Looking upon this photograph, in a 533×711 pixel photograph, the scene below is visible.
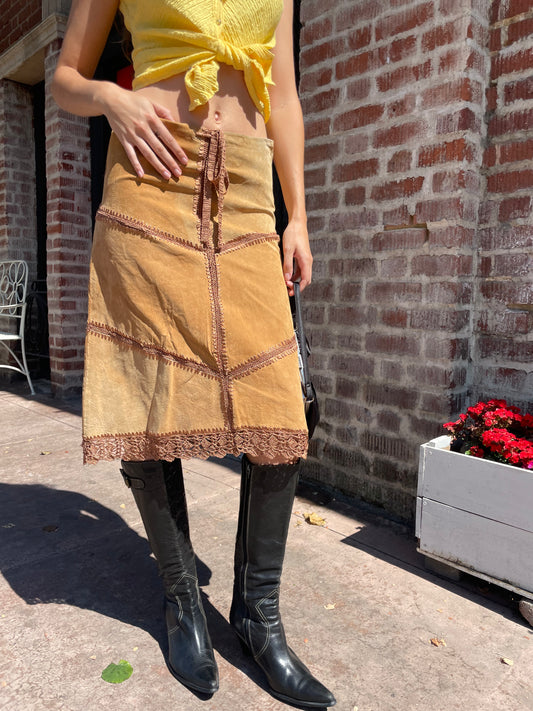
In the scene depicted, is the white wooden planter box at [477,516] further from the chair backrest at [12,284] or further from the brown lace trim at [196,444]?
the chair backrest at [12,284]

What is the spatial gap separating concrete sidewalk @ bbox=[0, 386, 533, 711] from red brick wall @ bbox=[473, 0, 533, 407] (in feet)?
2.98

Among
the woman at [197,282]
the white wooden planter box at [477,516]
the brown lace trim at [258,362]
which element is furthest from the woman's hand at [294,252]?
the white wooden planter box at [477,516]

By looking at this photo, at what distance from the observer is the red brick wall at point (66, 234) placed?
16.9 feet

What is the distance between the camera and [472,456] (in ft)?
7.04

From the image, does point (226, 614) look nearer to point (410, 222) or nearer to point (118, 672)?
point (118, 672)

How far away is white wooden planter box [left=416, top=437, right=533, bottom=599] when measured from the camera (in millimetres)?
1973

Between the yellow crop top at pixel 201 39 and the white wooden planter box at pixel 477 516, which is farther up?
the yellow crop top at pixel 201 39

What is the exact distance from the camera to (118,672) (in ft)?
5.41

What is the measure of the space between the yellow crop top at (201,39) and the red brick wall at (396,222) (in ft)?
3.74

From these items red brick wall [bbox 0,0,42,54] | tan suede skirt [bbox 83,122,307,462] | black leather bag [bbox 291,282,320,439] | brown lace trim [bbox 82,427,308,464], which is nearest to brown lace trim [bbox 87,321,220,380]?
tan suede skirt [bbox 83,122,307,462]

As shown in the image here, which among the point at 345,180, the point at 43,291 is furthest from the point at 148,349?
the point at 43,291

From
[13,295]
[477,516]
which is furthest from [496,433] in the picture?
[13,295]

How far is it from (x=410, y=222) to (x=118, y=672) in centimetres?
210

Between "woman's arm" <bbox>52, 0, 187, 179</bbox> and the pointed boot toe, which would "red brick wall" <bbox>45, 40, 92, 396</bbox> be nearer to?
"woman's arm" <bbox>52, 0, 187, 179</bbox>
